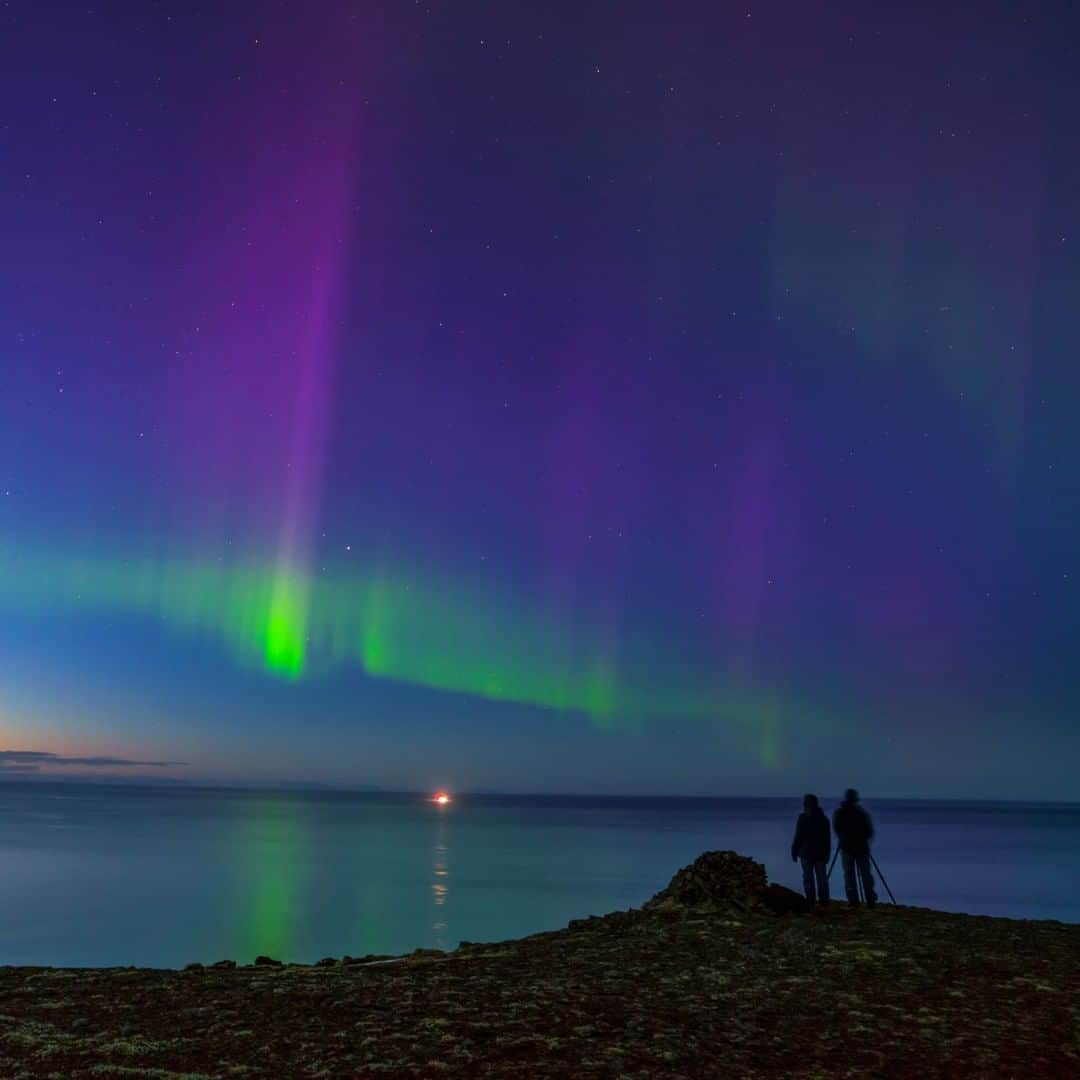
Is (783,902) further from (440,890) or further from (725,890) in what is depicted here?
(440,890)

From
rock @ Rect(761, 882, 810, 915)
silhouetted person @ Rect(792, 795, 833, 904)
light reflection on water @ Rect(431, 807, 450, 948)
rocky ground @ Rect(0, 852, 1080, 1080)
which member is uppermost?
silhouetted person @ Rect(792, 795, 833, 904)

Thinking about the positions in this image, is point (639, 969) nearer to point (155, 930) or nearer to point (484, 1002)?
point (484, 1002)

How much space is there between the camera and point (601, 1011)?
46.5ft

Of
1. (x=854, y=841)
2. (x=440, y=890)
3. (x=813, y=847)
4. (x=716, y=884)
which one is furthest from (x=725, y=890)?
(x=440, y=890)

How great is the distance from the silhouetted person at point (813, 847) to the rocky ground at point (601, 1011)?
13.0 feet

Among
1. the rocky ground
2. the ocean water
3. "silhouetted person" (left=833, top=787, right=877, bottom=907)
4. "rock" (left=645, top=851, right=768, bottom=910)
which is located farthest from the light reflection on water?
the rocky ground

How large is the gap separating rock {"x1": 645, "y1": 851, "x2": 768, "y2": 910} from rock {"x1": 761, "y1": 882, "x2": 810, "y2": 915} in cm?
17

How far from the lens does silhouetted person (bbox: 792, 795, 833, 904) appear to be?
2536 cm

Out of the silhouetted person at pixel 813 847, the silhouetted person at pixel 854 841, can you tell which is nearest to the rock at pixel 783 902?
the silhouetted person at pixel 813 847

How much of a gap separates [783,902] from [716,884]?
1556mm

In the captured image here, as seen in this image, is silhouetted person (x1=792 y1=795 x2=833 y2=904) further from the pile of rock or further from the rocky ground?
the rocky ground

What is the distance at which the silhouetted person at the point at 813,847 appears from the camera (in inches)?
998

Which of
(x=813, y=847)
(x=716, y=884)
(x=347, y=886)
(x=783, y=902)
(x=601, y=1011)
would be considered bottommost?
(x=347, y=886)

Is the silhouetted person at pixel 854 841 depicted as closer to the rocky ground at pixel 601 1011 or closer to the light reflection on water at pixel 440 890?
the rocky ground at pixel 601 1011
